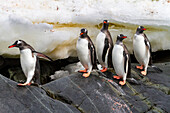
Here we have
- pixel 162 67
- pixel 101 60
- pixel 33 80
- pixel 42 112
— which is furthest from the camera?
pixel 162 67

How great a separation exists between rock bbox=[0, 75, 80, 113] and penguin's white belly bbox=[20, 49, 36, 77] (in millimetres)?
247

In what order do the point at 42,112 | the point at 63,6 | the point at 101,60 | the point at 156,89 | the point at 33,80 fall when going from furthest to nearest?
the point at 63,6 → the point at 101,60 → the point at 156,89 → the point at 33,80 → the point at 42,112

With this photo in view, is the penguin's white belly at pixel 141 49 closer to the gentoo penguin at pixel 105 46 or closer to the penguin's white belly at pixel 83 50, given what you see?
the gentoo penguin at pixel 105 46

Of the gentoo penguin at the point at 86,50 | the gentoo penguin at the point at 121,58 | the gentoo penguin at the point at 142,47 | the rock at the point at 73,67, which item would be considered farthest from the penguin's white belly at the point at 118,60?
the rock at the point at 73,67

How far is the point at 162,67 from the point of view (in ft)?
15.7

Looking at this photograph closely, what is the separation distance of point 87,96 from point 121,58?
2.76ft

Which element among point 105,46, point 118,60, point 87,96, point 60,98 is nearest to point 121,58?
point 118,60

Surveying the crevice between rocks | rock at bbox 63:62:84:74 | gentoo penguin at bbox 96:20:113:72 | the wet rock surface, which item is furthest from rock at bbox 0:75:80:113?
rock at bbox 63:62:84:74

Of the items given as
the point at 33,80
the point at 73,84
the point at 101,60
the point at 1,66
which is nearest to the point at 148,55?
the point at 101,60

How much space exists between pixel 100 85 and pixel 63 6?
2.59 meters

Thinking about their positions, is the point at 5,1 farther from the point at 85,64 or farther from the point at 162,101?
the point at 162,101

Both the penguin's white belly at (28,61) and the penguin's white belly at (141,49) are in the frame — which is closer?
the penguin's white belly at (28,61)

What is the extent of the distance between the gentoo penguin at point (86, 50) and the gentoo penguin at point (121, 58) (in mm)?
339

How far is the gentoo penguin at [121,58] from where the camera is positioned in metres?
3.70
